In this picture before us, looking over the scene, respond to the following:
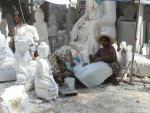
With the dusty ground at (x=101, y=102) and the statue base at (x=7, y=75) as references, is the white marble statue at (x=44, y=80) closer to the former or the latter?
the dusty ground at (x=101, y=102)

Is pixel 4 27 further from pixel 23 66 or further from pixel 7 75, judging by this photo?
pixel 23 66

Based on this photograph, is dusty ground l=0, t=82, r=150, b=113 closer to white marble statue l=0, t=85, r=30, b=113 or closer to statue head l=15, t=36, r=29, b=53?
statue head l=15, t=36, r=29, b=53

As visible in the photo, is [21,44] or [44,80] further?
[21,44]

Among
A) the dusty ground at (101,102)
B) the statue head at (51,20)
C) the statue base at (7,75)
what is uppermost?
the statue head at (51,20)

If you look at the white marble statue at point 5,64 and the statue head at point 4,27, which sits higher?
Answer: the statue head at point 4,27

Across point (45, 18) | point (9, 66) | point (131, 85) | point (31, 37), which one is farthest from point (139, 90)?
point (45, 18)

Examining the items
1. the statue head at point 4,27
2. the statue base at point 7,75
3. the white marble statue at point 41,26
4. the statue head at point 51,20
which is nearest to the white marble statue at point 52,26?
the statue head at point 51,20

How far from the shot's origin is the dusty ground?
6.72 metres

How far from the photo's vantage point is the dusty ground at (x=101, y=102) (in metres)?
6.72

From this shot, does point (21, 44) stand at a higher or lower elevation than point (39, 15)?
lower

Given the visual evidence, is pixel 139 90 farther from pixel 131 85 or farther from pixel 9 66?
pixel 9 66

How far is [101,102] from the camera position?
7.15 meters

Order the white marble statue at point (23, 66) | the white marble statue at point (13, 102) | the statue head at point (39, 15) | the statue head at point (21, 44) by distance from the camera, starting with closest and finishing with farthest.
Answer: the white marble statue at point (13, 102) → the statue head at point (21, 44) → the white marble statue at point (23, 66) → the statue head at point (39, 15)

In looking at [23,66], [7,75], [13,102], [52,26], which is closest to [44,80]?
[23,66]
